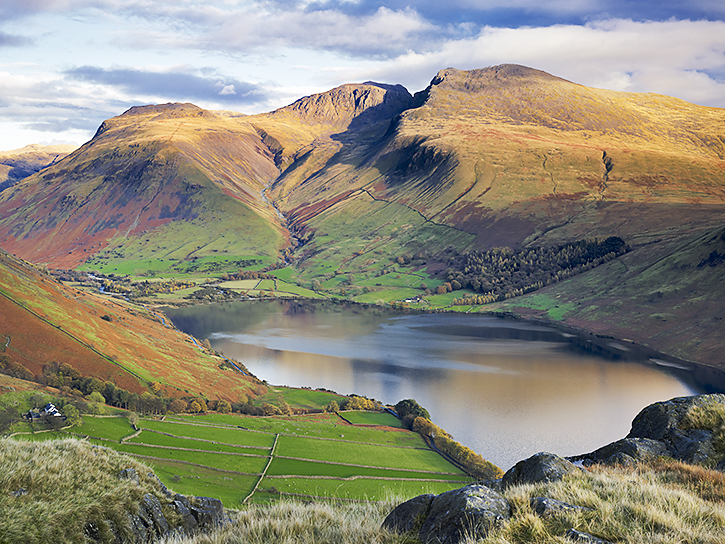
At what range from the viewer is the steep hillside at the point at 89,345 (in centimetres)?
6147

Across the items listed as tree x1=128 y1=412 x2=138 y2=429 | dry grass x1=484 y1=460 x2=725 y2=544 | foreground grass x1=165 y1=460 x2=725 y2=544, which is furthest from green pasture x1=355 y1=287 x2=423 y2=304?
dry grass x1=484 y1=460 x2=725 y2=544

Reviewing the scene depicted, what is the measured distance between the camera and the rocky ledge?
21.9ft

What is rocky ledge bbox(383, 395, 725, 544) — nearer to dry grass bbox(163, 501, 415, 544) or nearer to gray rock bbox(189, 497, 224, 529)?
dry grass bbox(163, 501, 415, 544)

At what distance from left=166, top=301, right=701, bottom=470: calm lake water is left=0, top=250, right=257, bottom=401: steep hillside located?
14.1 meters

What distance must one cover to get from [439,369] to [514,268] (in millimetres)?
97123

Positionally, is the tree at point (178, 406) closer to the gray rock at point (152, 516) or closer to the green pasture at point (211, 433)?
the green pasture at point (211, 433)

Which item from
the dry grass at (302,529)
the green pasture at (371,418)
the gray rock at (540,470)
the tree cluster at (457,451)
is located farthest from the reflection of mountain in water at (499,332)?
the dry grass at (302,529)

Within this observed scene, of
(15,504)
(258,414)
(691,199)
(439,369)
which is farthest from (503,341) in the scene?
(691,199)

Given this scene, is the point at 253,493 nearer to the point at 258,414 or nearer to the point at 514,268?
the point at 258,414

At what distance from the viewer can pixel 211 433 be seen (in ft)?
179

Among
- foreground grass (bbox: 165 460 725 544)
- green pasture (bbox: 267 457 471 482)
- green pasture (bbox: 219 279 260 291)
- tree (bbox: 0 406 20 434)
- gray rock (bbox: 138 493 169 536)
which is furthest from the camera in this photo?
green pasture (bbox: 219 279 260 291)

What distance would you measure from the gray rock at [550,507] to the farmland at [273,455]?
112 ft

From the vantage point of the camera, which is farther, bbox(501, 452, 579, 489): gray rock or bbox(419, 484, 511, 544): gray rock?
bbox(501, 452, 579, 489): gray rock

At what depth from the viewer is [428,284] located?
179m
